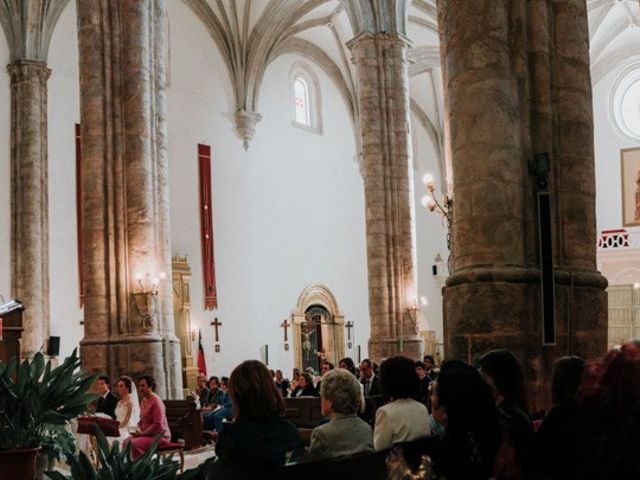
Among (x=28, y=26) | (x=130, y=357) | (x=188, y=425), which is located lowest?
(x=188, y=425)

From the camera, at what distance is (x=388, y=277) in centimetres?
1908

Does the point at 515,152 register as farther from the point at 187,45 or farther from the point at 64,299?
the point at 187,45

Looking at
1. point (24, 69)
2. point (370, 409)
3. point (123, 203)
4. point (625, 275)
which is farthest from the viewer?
point (625, 275)

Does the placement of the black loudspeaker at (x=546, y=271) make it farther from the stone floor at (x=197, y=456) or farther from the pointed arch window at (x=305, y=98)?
the pointed arch window at (x=305, y=98)

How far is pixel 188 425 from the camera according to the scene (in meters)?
12.2

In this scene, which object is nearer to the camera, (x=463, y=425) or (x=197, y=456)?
(x=463, y=425)

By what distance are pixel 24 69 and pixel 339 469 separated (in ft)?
62.8

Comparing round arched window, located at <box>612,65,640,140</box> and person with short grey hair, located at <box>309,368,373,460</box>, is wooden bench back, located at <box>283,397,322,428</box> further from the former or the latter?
round arched window, located at <box>612,65,640,140</box>

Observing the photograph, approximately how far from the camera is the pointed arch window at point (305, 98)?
2861cm

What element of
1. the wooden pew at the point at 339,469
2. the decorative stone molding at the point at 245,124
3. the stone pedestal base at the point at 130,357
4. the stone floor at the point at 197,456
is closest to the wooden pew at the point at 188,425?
the stone floor at the point at 197,456

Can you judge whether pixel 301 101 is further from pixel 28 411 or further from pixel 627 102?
pixel 28 411

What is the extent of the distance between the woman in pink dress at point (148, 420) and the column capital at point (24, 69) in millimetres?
13639

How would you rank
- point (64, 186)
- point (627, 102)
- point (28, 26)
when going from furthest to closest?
point (627, 102) < point (64, 186) < point (28, 26)

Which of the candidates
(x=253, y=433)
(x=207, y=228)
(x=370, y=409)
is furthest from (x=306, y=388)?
(x=207, y=228)
